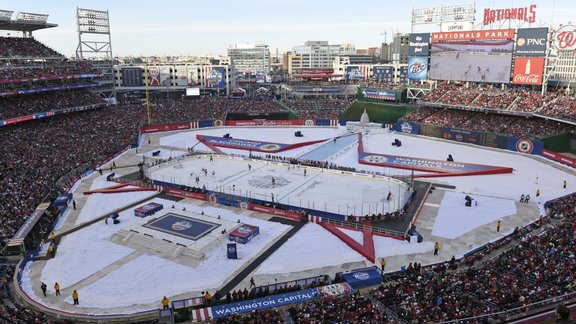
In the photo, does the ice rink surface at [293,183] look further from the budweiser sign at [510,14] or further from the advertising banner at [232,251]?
the budweiser sign at [510,14]

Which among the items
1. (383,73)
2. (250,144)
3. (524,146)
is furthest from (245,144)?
(383,73)

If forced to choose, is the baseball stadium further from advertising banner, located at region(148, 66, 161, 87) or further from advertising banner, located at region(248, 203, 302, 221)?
advertising banner, located at region(148, 66, 161, 87)

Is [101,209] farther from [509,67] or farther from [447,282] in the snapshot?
[509,67]

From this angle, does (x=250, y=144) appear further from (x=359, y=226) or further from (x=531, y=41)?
(x=531, y=41)

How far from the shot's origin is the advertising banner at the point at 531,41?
2360 inches

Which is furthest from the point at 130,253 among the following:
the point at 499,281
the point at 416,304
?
the point at 499,281

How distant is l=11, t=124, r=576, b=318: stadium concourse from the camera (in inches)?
1029

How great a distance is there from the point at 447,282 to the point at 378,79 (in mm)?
103380

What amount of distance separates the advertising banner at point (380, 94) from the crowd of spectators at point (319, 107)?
4441 mm

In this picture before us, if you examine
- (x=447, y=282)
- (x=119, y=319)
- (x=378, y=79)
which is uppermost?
(x=378, y=79)

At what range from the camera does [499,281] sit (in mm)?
21875

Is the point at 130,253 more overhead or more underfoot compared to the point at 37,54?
more underfoot

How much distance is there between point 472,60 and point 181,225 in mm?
55094

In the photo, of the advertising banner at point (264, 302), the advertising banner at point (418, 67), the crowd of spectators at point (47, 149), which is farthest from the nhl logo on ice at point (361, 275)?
the advertising banner at point (418, 67)
